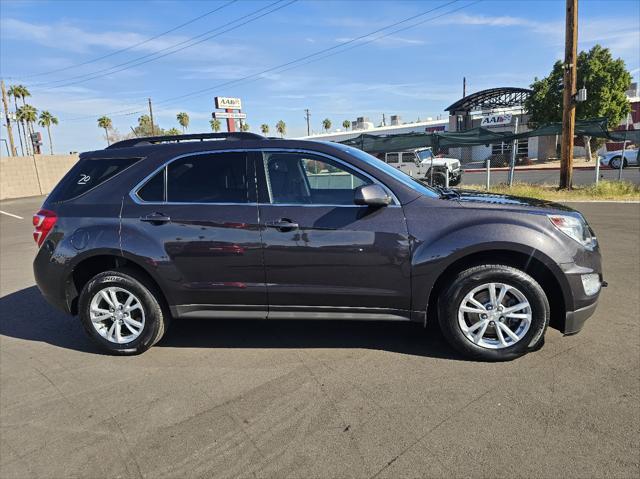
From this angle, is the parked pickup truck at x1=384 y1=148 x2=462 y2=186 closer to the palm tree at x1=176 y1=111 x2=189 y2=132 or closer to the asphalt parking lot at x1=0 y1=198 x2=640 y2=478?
the asphalt parking lot at x1=0 y1=198 x2=640 y2=478

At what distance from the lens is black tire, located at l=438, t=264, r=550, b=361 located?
3486 millimetres

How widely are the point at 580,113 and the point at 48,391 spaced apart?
38404 mm

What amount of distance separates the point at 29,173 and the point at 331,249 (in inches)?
1251

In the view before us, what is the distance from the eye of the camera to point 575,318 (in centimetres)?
350

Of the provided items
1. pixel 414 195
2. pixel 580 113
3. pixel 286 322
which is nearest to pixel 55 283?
pixel 286 322

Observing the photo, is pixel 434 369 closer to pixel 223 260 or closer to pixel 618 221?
pixel 223 260

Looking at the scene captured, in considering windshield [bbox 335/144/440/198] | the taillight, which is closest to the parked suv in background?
windshield [bbox 335/144/440/198]

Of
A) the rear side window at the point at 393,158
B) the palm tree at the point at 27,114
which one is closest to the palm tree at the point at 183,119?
the palm tree at the point at 27,114

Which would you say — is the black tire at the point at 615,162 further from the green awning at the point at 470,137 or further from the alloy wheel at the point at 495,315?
the alloy wheel at the point at 495,315

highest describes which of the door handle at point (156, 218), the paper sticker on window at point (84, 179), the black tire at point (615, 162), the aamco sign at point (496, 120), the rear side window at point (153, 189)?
the aamco sign at point (496, 120)

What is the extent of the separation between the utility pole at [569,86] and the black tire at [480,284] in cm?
1240

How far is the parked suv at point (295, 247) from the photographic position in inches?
138

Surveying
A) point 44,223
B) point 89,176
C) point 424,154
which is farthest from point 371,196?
point 424,154

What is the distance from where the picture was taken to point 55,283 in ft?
13.4
